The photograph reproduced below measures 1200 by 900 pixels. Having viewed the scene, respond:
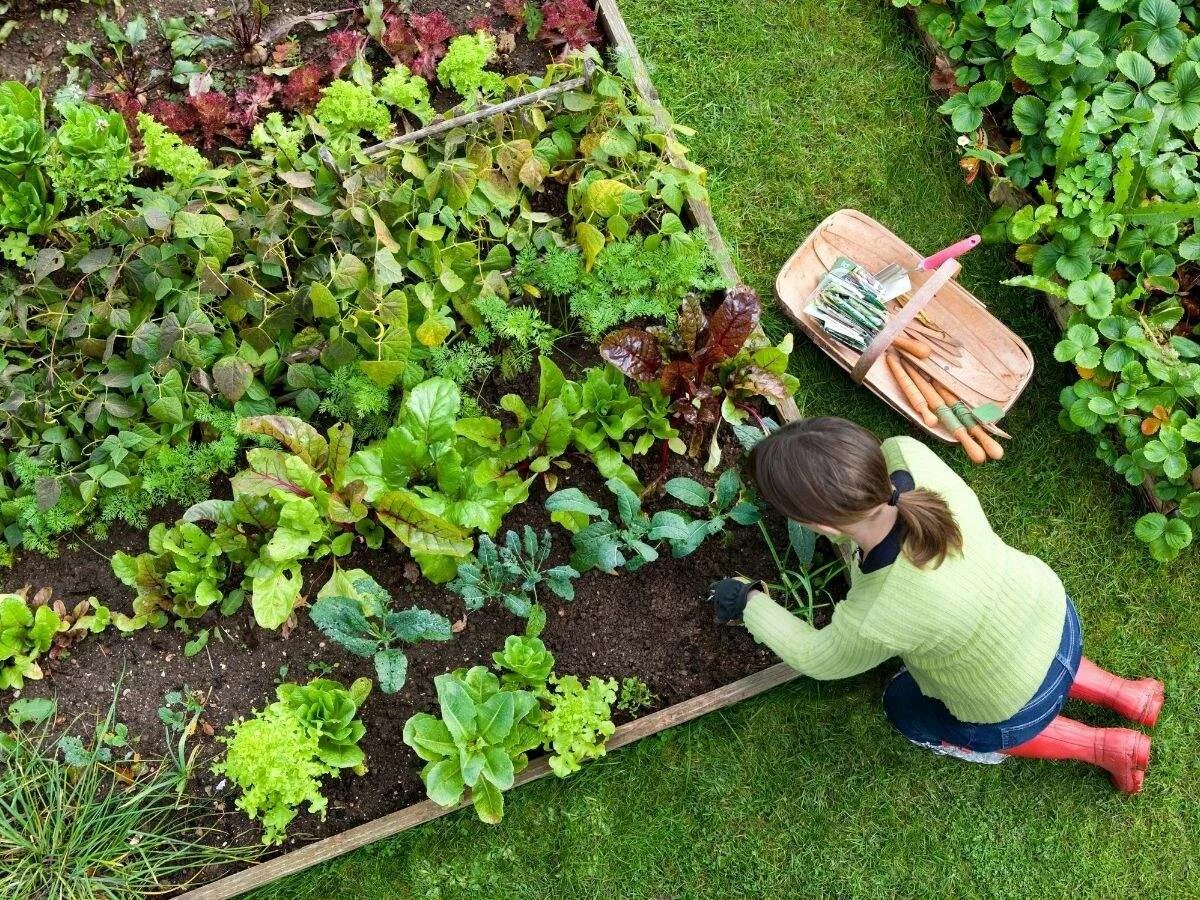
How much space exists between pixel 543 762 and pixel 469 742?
0.34 meters

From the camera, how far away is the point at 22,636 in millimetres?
3039

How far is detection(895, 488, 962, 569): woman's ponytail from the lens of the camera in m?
2.47

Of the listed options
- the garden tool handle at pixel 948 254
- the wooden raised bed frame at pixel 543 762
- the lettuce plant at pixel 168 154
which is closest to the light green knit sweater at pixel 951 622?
the wooden raised bed frame at pixel 543 762

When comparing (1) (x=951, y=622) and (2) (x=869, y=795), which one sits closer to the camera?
(1) (x=951, y=622)

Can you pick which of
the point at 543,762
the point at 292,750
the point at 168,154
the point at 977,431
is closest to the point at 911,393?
the point at 977,431

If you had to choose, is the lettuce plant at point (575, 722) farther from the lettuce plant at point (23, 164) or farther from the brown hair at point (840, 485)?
the lettuce plant at point (23, 164)

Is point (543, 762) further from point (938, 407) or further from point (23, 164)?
point (23, 164)

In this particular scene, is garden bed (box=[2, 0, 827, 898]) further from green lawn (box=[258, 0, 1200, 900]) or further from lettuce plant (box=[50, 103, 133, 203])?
lettuce plant (box=[50, 103, 133, 203])

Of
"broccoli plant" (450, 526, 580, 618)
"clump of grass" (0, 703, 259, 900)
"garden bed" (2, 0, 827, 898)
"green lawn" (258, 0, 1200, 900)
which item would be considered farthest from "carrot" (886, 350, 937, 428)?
"clump of grass" (0, 703, 259, 900)

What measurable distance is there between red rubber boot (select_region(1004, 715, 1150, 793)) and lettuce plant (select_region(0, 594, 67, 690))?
302 cm

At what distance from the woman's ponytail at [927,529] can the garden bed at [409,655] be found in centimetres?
80

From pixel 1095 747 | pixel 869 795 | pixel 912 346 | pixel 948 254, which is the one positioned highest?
pixel 948 254

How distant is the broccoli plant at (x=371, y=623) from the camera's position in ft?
9.39

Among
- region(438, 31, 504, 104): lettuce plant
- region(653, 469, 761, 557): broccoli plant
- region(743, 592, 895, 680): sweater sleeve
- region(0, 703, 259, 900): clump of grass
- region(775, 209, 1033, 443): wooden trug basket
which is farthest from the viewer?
region(775, 209, 1033, 443): wooden trug basket
